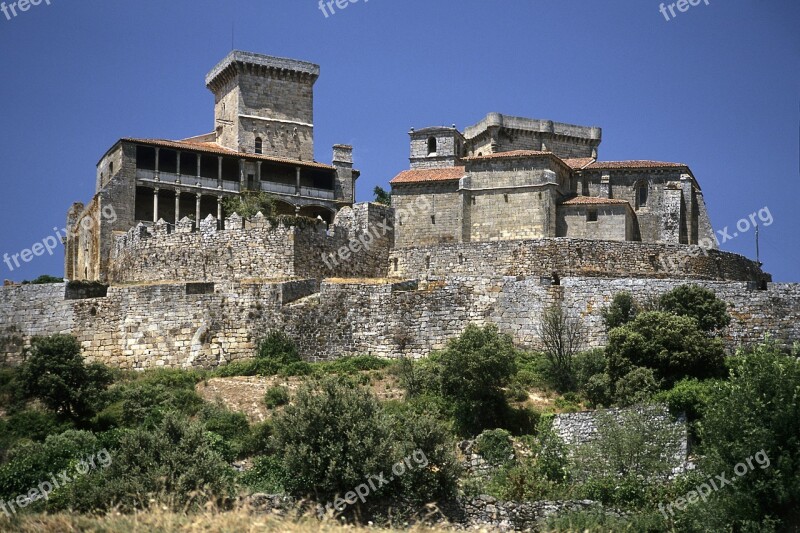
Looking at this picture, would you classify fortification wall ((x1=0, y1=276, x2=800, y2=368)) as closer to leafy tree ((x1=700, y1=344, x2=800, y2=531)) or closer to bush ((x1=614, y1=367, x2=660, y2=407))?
bush ((x1=614, y1=367, x2=660, y2=407))

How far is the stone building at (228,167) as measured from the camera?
61.0 m

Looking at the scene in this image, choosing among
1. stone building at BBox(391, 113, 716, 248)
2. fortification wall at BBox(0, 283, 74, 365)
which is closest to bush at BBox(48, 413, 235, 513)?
fortification wall at BBox(0, 283, 74, 365)

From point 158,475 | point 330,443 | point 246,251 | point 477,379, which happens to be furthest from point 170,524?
point 246,251

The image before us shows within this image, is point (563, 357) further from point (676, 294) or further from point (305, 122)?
point (305, 122)

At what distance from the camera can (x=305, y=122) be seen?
234 feet

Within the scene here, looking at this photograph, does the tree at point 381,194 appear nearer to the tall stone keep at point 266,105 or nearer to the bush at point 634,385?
the tall stone keep at point 266,105

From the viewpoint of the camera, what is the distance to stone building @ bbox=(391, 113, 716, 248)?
2318 inches

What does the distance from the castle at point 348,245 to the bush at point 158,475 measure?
14.5 m

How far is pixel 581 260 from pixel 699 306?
9680 millimetres

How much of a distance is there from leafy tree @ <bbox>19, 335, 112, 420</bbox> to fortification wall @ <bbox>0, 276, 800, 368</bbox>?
561cm

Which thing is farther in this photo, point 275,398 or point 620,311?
point 620,311

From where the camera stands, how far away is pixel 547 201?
58.5m

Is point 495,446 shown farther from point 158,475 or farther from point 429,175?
point 429,175

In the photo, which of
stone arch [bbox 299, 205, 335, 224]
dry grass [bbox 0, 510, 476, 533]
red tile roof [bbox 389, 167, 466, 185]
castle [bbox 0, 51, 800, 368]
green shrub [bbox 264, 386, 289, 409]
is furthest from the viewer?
stone arch [bbox 299, 205, 335, 224]
